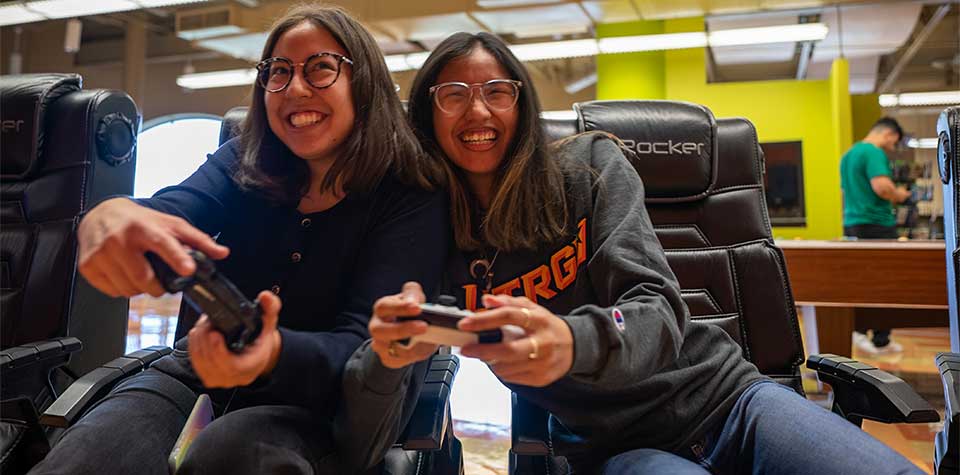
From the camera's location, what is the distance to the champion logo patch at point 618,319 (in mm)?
961

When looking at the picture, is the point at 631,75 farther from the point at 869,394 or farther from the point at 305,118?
the point at 305,118

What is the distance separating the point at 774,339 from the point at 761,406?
46 cm

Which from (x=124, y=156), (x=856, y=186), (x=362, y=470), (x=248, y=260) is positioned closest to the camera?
(x=362, y=470)

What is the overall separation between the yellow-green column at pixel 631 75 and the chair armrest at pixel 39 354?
21.7 ft

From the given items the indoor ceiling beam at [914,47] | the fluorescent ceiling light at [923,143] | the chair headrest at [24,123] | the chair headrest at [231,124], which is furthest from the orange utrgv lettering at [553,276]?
the fluorescent ceiling light at [923,143]

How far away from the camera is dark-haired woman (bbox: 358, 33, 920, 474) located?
3.29 feet

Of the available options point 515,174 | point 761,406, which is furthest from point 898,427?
point 515,174

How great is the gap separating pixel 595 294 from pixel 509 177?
0.90ft

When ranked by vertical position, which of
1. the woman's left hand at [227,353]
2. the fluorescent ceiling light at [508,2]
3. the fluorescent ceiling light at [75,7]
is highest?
the fluorescent ceiling light at [508,2]

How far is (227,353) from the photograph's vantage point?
801mm

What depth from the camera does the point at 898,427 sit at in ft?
10.0

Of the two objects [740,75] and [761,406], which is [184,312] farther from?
[740,75]

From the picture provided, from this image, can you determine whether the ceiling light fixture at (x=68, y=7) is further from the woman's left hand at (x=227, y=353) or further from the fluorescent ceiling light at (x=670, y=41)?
the woman's left hand at (x=227, y=353)

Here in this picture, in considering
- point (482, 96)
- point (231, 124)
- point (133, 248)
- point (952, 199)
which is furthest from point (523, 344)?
point (952, 199)
